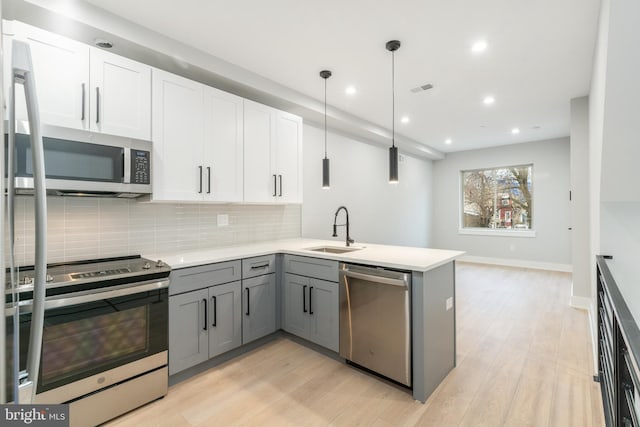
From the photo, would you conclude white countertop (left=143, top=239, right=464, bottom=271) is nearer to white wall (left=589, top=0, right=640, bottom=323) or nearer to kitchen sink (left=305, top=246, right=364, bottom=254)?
kitchen sink (left=305, top=246, right=364, bottom=254)

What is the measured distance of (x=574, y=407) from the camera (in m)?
1.99

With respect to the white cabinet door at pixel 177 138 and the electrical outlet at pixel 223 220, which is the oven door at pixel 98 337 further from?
the electrical outlet at pixel 223 220

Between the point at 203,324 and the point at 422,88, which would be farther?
the point at 422,88

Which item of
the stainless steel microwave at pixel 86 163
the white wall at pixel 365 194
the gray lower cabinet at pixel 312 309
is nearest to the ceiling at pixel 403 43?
the white wall at pixel 365 194

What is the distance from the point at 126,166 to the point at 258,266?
132 cm

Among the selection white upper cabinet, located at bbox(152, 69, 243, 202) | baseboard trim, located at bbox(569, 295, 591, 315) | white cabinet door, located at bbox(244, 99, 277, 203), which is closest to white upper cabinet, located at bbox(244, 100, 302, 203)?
white cabinet door, located at bbox(244, 99, 277, 203)

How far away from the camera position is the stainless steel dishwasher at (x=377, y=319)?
6.90 ft

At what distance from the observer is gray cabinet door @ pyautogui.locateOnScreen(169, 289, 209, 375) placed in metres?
2.18

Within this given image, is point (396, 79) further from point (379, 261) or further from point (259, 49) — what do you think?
point (379, 261)

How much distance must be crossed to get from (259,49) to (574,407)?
3622mm

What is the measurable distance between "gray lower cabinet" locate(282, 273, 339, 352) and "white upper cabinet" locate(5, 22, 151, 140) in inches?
70.3

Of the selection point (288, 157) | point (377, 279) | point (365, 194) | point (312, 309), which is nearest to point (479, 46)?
point (288, 157)

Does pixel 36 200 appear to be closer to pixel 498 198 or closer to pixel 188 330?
pixel 188 330

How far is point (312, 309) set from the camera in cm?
270
